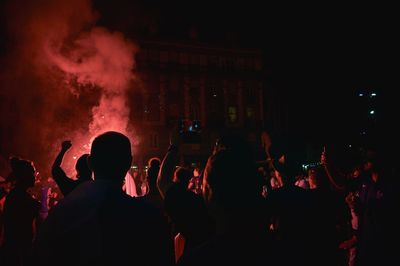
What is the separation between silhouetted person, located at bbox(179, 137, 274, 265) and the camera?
1.86 metres

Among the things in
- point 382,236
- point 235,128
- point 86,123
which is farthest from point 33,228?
point 235,128

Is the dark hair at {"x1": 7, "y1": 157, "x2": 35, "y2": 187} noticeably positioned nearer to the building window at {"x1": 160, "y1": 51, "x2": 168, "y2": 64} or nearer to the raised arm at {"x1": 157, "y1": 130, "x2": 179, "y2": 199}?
the raised arm at {"x1": 157, "y1": 130, "x2": 179, "y2": 199}

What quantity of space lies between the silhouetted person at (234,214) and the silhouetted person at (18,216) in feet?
13.3

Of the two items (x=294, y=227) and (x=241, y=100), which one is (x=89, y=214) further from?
(x=241, y=100)

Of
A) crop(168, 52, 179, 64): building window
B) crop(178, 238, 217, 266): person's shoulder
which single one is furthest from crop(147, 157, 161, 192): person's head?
crop(168, 52, 179, 64): building window

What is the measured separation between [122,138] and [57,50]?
19.1m

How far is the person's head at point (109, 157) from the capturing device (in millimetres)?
2398

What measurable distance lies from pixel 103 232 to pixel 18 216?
3895 millimetres

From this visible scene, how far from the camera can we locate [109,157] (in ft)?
7.93

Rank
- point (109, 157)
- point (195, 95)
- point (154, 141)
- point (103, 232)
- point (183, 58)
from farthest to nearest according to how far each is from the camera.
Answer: point (195, 95)
point (183, 58)
point (154, 141)
point (109, 157)
point (103, 232)

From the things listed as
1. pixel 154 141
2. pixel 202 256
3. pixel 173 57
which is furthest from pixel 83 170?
pixel 173 57

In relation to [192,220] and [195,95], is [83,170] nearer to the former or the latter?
[192,220]

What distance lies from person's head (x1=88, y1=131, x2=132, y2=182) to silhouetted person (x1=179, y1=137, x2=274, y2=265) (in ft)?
1.89

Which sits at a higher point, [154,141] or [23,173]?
[154,141]
